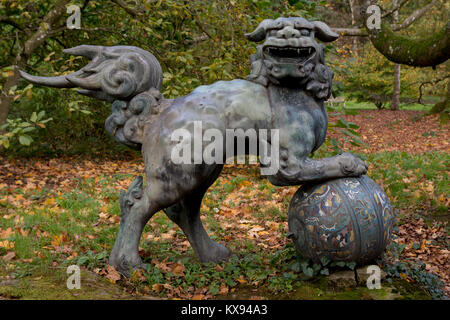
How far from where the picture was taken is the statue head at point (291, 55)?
10.3 ft

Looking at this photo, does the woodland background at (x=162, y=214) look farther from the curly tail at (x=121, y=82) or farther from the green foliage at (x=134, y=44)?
the curly tail at (x=121, y=82)

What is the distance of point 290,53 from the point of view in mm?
3188

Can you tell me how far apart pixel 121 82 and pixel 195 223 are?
138 cm

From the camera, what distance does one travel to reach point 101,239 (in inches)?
182

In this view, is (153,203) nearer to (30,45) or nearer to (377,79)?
(30,45)

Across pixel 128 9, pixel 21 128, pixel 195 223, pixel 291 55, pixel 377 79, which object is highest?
pixel 128 9

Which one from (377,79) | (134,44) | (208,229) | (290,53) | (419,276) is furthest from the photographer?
(377,79)

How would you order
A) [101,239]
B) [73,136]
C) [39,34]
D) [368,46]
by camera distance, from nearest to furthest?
1. [101,239]
2. [39,34]
3. [73,136]
4. [368,46]

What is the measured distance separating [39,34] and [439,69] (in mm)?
16767

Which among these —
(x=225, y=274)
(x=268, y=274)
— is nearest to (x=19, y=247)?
(x=225, y=274)

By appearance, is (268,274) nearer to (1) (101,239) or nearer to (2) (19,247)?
(1) (101,239)

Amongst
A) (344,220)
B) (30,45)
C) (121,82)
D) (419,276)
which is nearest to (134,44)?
(30,45)

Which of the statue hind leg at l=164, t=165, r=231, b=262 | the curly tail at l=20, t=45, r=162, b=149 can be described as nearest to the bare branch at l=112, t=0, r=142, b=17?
the curly tail at l=20, t=45, r=162, b=149

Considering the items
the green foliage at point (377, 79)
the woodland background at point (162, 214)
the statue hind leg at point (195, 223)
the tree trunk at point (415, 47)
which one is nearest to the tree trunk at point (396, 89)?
the green foliage at point (377, 79)
